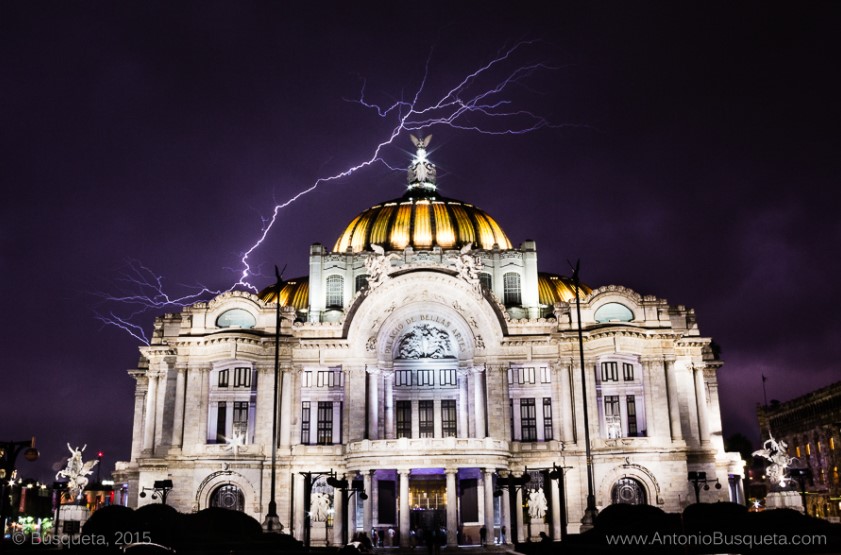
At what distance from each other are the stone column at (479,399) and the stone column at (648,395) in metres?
12.4

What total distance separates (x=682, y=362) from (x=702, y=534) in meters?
36.5

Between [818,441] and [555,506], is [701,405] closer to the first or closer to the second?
[555,506]

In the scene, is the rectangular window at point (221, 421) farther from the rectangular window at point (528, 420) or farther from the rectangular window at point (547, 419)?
the rectangular window at point (547, 419)

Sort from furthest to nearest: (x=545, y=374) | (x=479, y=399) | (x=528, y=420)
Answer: (x=545, y=374), (x=528, y=420), (x=479, y=399)

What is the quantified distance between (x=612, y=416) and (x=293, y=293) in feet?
106

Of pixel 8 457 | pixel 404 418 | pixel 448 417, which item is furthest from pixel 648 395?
pixel 8 457

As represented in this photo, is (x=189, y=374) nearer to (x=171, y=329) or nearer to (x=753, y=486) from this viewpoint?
(x=171, y=329)

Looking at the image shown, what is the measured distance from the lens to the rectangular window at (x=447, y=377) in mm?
68875

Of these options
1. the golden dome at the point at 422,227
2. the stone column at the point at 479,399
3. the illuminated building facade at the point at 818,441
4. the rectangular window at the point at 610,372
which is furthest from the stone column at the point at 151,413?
the illuminated building facade at the point at 818,441

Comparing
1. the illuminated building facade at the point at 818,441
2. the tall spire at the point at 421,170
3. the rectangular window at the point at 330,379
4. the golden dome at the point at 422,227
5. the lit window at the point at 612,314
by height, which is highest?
the tall spire at the point at 421,170

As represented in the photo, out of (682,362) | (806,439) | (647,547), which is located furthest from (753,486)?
(647,547)

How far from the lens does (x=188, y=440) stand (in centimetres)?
6406

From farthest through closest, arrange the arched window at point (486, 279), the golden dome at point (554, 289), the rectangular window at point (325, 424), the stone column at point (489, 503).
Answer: the golden dome at point (554, 289) < the arched window at point (486, 279) < the rectangular window at point (325, 424) < the stone column at point (489, 503)

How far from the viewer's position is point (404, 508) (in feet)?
191
